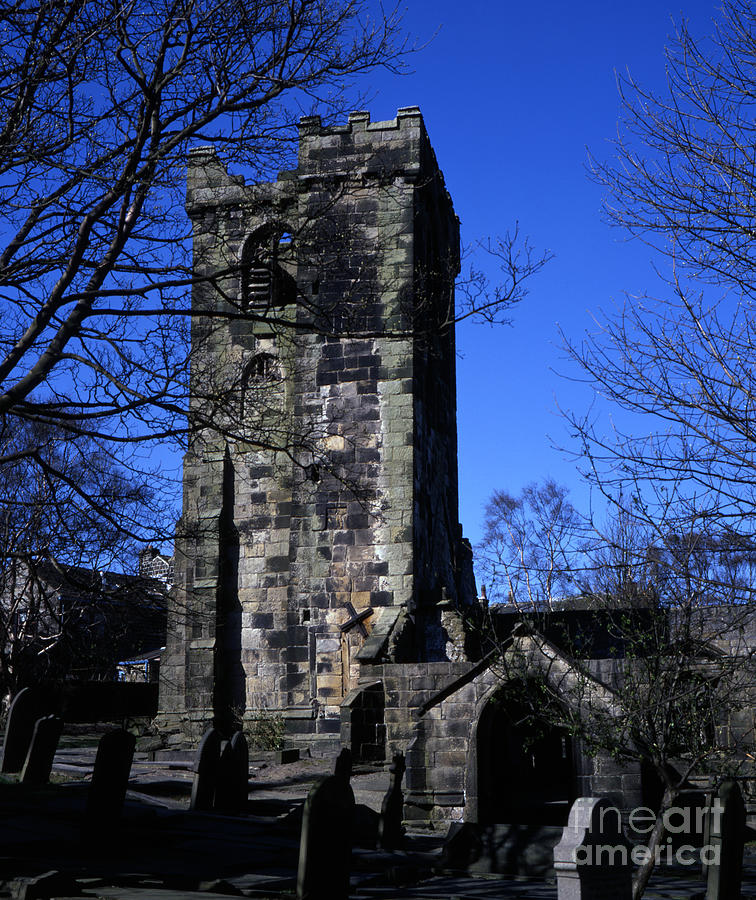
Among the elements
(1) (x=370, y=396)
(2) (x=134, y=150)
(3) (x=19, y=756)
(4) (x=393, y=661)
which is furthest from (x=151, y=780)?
(2) (x=134, y=150)

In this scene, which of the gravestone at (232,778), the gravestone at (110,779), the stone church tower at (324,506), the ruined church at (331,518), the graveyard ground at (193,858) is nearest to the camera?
the graveyard ground at (193,858)

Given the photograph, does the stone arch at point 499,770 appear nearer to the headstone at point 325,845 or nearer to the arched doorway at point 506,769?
the arched doorway at point 506,769

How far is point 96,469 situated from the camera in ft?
37.0

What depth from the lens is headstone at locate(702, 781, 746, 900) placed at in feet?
29.4

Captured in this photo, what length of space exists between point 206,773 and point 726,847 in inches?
297

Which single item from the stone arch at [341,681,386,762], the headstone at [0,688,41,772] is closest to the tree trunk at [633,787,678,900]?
the stone arch at [341,681,386,762]

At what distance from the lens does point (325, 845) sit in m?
8.41

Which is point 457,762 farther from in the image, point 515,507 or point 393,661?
point 515,507

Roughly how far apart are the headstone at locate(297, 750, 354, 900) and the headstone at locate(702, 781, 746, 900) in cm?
326

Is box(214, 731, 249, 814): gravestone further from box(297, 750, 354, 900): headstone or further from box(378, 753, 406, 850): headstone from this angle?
box(297, 750, 354, 900): headstone

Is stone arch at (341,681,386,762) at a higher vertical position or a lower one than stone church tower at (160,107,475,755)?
lower

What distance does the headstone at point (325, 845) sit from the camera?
8.25 metres

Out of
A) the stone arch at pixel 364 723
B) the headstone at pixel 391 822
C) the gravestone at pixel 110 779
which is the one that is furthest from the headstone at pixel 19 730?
the headstone at pixel 391 822

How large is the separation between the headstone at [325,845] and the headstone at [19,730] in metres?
8.87
